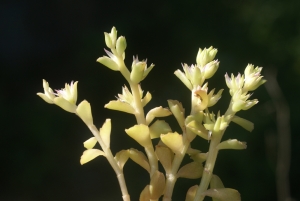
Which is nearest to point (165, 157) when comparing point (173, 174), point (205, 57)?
point (173, 174)

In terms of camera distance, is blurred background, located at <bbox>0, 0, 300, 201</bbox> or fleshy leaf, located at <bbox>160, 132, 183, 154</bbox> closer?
fleshy leaf, located at <bbox>160, 132, 183, 154</bbox>

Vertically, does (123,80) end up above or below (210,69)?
above

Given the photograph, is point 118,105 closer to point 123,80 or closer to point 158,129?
point 158,129

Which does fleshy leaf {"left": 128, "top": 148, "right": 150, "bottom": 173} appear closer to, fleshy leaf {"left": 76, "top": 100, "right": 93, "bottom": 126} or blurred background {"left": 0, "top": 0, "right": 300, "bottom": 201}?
fleshy leaf {"left": 76, "top": 100, "right": 93, "bottom": 126}


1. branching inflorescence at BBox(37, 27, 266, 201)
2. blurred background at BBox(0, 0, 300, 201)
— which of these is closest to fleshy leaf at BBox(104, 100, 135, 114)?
branching inflorescence at BBox(37, 27, 266, 201)

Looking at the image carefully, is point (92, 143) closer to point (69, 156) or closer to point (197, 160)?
point (197, 160)

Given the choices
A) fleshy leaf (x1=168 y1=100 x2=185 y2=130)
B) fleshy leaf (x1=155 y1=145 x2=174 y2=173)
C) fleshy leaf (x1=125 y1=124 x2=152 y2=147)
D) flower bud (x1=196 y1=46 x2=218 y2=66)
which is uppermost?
flower bud (x1=196 y1=46 x2=218 y2=66)

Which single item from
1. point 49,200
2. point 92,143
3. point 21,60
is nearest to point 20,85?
point 21,60
